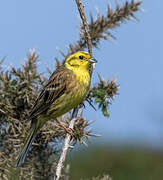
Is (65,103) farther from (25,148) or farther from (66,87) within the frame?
(25,148)

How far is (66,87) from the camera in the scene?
427cm

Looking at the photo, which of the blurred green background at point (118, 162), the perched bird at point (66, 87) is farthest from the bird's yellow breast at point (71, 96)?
the blurred green background at point (118, 162)

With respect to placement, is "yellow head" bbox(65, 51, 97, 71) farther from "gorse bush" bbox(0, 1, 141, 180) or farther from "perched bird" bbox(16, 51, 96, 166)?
"gorse bush" bbox(0, 1, 141, 180)

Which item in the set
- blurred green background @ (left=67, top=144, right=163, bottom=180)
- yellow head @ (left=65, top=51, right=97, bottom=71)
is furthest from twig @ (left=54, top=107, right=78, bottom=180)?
blurred green background @ (left=67, top=144, right=163, bottom=180)

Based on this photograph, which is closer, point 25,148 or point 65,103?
point 25,148

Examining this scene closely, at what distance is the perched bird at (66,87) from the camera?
3868 millimetres

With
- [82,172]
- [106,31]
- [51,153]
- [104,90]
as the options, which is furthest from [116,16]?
[82,172]

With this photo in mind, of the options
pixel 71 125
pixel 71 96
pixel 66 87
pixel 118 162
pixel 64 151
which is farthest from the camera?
pixel 118 162

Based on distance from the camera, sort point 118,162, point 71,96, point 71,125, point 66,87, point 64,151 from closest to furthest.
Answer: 1. point 64,151
2. point 71,125
3. point 71,96
4. point 66,87
5. point 118,162

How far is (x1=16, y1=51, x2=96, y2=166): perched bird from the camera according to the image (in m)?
3.87

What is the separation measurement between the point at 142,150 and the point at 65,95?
14.5 ft

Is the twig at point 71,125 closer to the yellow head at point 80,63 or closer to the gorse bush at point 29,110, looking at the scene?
the gorse bush at point 29,110

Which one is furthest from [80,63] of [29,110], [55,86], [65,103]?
[29,110]

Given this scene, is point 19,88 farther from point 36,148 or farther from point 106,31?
point 106,31
